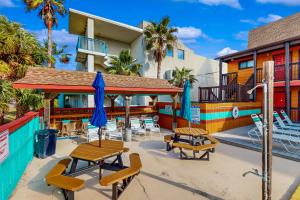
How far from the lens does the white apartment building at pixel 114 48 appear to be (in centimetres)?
1664

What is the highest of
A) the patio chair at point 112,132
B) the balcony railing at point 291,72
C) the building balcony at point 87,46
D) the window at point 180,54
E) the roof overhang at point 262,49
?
the window at point 180,54

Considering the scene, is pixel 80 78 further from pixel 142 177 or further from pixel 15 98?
pixel 142 177

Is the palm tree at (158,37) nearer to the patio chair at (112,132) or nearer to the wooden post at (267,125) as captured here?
the patio chair at (112,132)

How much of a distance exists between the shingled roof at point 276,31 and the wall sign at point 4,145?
19.7 m

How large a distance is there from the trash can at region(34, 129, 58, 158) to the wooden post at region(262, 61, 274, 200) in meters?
7.12

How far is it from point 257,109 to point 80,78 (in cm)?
1282

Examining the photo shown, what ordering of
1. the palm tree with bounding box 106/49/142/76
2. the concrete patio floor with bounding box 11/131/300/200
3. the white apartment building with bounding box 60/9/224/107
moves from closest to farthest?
the concrete patio floor with bounding box 11/131/300/200
the white apartment building with bounding box 60/9/224/107
the palm tree with bounding box 106/49/142/76

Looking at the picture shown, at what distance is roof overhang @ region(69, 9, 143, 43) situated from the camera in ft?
53.9

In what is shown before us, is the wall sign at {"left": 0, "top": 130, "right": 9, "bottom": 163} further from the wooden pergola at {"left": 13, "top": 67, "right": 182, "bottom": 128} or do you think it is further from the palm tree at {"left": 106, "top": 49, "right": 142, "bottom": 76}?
the palm tree at {"left": 106, "top": 49, "right": 142, "bottom": 76}

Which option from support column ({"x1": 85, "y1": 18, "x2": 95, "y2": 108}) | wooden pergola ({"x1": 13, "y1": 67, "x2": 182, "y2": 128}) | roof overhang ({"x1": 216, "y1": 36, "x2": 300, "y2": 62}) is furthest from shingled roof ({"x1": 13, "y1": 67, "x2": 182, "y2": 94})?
roof overhang ({"x1": 216, "y1": 36, "x2": 300, "y2": 62})

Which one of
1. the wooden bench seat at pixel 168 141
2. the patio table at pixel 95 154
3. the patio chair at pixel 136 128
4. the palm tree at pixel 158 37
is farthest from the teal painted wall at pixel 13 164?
the palm tree at pixel 158 37

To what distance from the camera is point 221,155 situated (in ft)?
23.2

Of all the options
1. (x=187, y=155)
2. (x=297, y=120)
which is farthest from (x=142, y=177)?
(x=297, y=120)

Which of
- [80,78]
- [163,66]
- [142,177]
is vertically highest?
[163,66]
